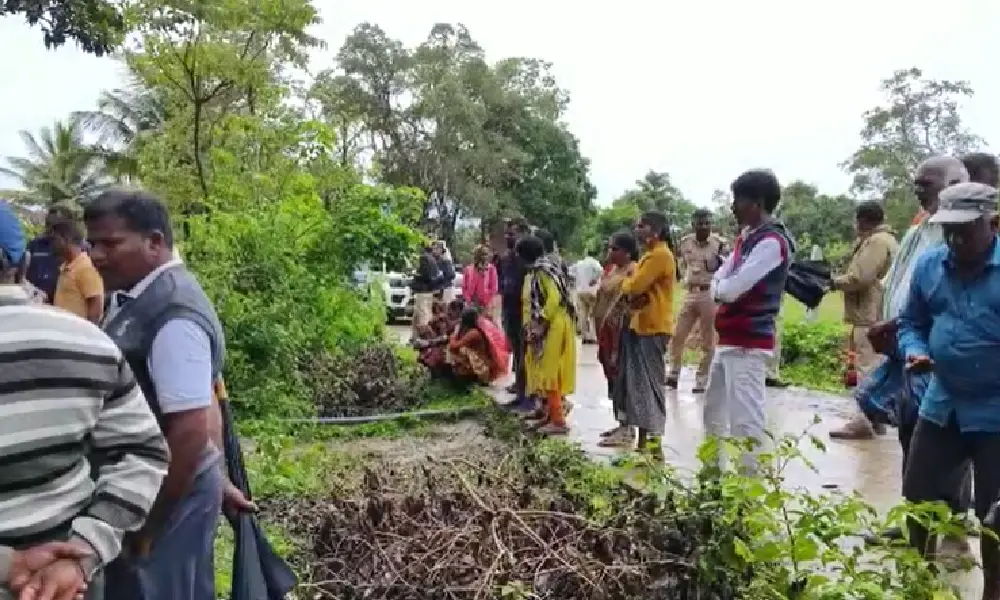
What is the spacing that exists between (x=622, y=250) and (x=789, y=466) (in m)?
2.32

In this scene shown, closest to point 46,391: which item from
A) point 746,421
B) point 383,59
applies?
point 746,421

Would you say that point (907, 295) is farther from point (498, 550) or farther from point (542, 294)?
point (542, 294)

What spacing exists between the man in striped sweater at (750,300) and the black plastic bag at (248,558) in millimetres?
2552

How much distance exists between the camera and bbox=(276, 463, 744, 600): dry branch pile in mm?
3797

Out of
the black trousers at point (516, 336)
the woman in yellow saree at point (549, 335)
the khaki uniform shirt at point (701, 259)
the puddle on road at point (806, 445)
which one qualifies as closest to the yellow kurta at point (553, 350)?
the woman in yellow saree at point (549, 335)

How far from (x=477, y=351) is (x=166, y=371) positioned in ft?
26.1

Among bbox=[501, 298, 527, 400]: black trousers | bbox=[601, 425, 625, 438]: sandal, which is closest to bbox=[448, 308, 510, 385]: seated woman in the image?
bbox=[501, 298, 527, 400]: black trousers

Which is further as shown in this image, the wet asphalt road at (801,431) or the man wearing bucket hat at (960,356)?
the wet asphalt road at (801,431)

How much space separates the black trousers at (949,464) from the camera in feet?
12.2

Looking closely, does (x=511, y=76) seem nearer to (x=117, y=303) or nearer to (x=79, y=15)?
(x=79, y=15)

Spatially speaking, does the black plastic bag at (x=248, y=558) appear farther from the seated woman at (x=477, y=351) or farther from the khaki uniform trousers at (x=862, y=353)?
the seated woman at (x=477, y=351)

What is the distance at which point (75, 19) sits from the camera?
11062 mm

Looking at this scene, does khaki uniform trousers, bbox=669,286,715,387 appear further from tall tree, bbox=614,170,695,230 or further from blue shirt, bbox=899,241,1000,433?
tall tree, bbox=614,170,695,230

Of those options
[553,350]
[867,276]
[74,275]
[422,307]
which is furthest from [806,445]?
[422,307]
